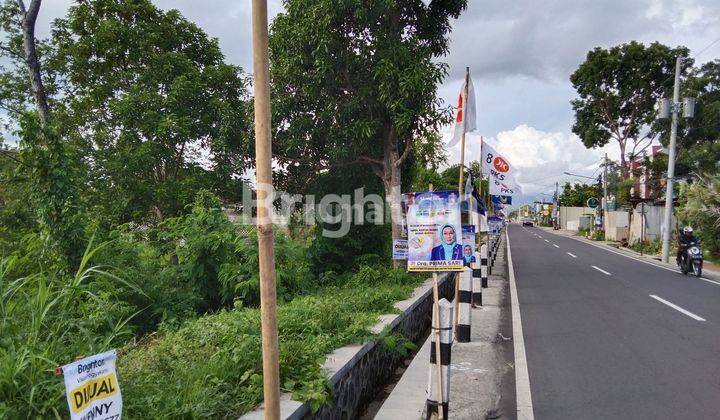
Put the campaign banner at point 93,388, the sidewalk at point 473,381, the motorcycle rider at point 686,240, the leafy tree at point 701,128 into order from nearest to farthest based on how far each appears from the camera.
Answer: the campaign banner at point 93,388 < the sidewalk at point 473,381 < the motorcycle rider at point 686,240 < the leafy tree at point 701,128

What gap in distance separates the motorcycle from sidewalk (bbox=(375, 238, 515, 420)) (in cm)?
961

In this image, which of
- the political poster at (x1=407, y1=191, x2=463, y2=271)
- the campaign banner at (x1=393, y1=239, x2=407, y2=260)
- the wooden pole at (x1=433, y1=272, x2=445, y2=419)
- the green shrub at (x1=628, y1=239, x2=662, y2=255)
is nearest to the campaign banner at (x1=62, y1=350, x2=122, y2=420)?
the wooden pole at (x1=433, y1=272, x2=445, y2=419)

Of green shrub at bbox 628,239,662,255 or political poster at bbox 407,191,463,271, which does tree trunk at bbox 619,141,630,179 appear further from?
political poster at bbox 407,191,463,271

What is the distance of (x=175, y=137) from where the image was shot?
1068cm

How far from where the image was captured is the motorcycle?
13906 mm

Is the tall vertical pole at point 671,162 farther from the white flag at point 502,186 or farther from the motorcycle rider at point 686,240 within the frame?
the white flag at point 502,186

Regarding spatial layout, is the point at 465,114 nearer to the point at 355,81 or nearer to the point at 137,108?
the point at 355,81

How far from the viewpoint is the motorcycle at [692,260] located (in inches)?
547

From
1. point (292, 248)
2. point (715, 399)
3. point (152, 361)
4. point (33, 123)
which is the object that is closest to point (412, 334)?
point (292, 248)

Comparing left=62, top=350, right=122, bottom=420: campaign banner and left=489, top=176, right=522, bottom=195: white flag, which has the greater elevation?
left=489, top=176, right=522, bottom=195: white flag

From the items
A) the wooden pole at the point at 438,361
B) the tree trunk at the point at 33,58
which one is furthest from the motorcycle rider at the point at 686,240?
the tree trunk at the point at 33,58

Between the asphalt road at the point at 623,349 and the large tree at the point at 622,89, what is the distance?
77.3ft

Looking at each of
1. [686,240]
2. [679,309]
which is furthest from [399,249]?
[686,240]

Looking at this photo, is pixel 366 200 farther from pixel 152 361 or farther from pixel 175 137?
pixel 152 361
